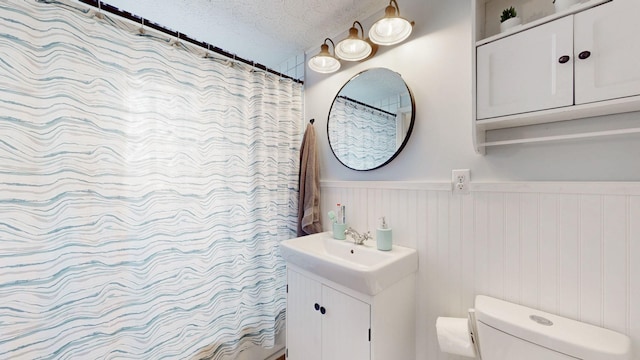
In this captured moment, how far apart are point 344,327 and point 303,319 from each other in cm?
31

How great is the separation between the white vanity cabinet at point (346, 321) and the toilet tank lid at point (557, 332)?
0.36 m

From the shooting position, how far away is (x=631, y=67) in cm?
72

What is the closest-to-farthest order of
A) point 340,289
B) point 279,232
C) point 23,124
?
point 23,124 → point 340,289 → point 279,232

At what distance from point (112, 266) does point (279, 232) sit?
0.97 m

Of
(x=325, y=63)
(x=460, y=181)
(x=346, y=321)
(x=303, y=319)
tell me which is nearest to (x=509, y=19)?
(x=460, y=181)

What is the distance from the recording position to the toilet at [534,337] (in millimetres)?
770

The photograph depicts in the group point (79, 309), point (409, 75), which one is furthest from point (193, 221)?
point (409, 75)

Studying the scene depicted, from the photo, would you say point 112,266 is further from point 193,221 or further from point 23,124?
point 23,124

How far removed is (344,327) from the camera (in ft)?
3.86

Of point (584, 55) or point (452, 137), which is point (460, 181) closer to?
point (452, 137)

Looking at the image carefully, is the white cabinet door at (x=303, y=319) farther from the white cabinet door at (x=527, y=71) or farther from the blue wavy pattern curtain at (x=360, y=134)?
the white cabinet door at (x=527, y=71)

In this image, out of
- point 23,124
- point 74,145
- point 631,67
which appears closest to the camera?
point 631,67

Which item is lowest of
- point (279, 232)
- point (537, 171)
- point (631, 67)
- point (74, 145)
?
point (279, 232)

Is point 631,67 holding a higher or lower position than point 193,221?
higher
